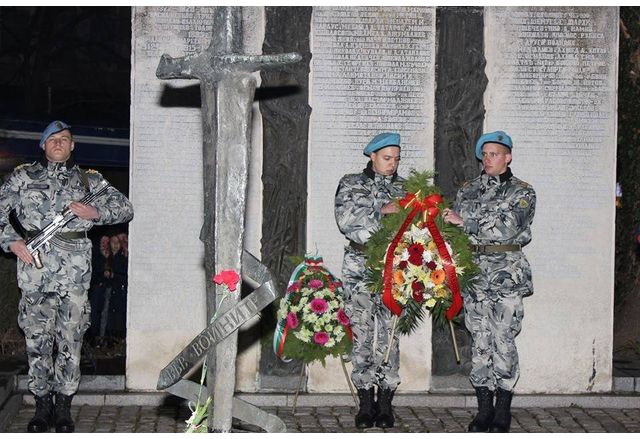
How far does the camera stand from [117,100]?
100.0 feet

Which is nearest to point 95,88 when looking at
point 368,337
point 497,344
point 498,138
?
point 368,337

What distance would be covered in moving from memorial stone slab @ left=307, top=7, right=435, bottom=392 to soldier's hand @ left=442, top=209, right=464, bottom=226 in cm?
121

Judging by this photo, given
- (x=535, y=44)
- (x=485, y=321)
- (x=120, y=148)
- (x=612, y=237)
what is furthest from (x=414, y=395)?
(x=120, y=148)

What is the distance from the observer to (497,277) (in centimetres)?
953

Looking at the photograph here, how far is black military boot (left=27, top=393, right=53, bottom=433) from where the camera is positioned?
9164mm

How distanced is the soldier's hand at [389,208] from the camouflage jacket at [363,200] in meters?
0.09

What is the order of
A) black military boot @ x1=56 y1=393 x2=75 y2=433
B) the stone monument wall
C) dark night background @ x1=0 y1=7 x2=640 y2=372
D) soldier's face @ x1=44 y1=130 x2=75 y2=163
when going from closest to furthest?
1. black military boot @ x1=56 y1=393 x2=75 y2=433
2. soldier's face @ x1=44 y1=130 x2=75 y2=163
3. the stone monument wall
4. dark night background @ x1=0 y1=7 x2=640 y2=372

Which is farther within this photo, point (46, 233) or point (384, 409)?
point (384, 409)

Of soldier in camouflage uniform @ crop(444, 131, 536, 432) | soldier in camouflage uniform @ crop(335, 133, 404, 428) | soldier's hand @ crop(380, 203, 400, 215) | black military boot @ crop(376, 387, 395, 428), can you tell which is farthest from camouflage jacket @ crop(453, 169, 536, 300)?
black military boot @ crop(376, 387, 395, 428)

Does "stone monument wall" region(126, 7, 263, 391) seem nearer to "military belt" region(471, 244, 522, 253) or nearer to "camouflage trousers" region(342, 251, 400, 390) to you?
"camouflage trousers" region(342, 251, 400, 390)

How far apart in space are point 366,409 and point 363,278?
992 millimetres

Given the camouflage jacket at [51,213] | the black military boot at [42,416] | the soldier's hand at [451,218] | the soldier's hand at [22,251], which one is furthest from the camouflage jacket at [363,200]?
the black military boot at [42,416]

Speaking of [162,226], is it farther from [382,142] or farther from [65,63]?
[65,63]

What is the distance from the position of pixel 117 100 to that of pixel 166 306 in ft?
67.4
